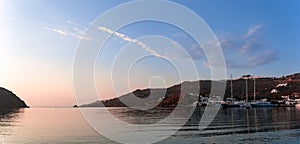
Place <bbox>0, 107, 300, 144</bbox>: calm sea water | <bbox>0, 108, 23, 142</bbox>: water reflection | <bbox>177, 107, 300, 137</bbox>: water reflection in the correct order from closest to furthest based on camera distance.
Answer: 1. <bbox>0, 107, 300, 144</bbox>: calm sea water
2. <bbox>177, 107, 300, 137</bbox>: water reflection
3. <bbox>0, 108, 23, 142</bbox>: water reflection

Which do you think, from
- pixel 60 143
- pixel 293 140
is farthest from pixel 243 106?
pixel 60 143

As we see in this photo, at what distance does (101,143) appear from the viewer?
34.0m

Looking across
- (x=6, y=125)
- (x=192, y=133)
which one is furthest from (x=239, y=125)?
(x=6, y=125)

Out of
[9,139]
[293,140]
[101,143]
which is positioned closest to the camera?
[101,143]

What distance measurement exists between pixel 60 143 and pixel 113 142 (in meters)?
5.75

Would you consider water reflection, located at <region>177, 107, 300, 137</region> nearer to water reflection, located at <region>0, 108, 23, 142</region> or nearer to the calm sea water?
the calm sea water

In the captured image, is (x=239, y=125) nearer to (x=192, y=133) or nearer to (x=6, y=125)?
(x=192, y=133)

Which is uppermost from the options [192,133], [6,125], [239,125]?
[239,125]

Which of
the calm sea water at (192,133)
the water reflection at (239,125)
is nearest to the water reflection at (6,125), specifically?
the calm sea water at (192,133)

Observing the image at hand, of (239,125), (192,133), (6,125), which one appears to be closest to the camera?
(192,133)

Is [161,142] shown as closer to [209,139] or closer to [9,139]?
[209,139]

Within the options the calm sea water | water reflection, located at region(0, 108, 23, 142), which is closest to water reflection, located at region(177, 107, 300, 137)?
the calm sea water

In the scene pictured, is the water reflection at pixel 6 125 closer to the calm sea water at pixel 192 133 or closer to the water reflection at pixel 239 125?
the calm sea water at pixel 192 133

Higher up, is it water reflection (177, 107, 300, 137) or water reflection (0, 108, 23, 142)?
water reflection (177, 107, 300, 137)
